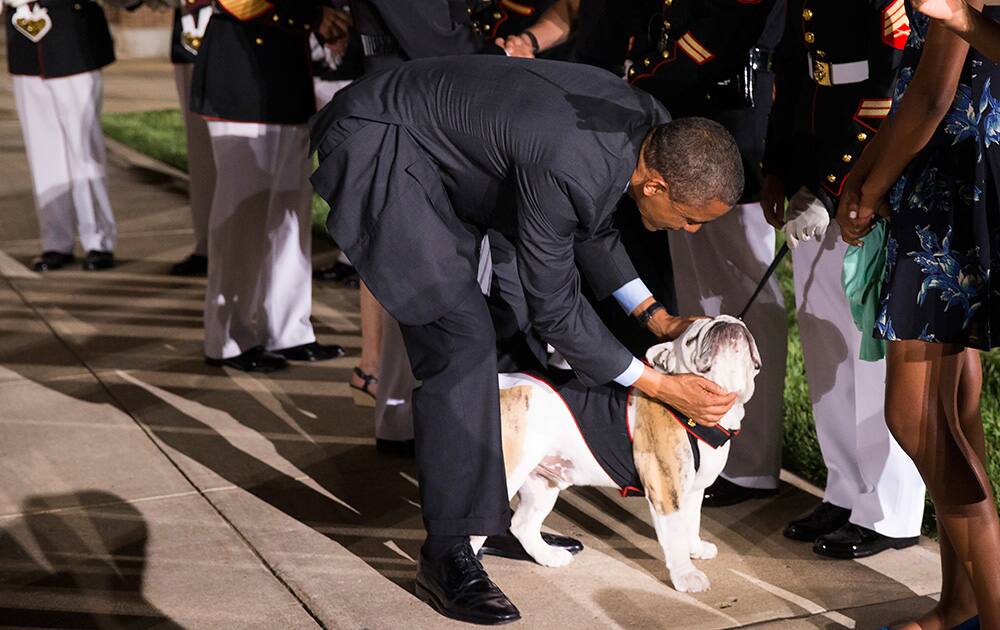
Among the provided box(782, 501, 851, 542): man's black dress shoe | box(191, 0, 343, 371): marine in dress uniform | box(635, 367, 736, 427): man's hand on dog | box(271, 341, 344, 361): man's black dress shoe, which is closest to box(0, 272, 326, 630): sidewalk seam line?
box(191, 0, 343, 371): marine in dress uniform

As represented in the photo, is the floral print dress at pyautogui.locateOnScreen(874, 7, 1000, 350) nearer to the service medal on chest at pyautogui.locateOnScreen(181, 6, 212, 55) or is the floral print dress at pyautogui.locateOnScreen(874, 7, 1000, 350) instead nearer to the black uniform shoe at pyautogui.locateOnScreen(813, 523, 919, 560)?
the black uniform shoe at pyautogui.locateOnScreen(813, 523, 919, 560)

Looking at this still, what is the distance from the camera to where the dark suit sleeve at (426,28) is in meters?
4.39

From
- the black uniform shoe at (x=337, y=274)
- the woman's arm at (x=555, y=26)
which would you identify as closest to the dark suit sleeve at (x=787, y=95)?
the woman's arm at (x=555, y=26)

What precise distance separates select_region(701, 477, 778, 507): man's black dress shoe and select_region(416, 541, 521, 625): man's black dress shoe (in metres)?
0.98

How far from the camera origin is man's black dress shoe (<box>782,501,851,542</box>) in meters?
4.02

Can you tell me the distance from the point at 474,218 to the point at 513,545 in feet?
3.33

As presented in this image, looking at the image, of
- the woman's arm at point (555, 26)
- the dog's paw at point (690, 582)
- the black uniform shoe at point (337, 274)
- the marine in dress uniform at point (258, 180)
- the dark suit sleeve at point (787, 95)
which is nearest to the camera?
the dog's paw at point (690, 582)

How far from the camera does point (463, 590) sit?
3520 mm

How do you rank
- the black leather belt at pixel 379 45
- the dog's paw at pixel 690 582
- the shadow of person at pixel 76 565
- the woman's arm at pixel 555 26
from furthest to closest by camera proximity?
the woman's arm at pixel 555 26, the black leather belt at pixel 379 45, the dog's paw at pixel 690 582, the shadow of person at pixel 76 565

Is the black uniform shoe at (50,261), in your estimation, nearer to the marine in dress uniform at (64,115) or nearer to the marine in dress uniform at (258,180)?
the marine in dress uniform at (64,115)

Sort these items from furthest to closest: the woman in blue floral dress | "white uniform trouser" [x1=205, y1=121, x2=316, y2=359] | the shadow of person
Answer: "white uniform trouser" [x1=205, y1=121, x2=316, y2=359] → the shadow of person → the woman in blue floral dress

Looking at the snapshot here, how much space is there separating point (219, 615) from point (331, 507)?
2.72 feet

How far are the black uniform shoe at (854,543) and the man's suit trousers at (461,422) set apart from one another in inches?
39.3

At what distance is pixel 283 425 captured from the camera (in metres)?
5.10
